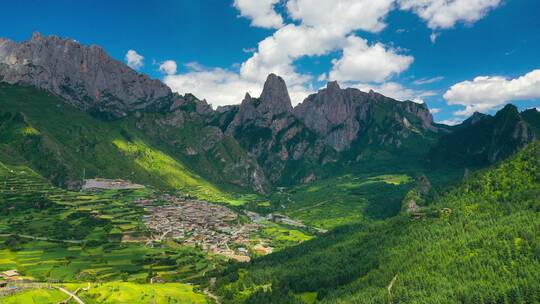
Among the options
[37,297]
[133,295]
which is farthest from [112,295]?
[37,297]

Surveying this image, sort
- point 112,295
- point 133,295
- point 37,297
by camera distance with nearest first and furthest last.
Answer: point 37,297
point 112,295
point 133,295

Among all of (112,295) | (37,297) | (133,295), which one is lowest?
(133,295)

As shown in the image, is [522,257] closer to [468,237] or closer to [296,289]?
[468,237]

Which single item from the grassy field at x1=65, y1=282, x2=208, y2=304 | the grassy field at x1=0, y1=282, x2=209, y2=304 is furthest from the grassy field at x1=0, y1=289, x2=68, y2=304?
the grassy field at x1=65, y1=282, x2=208, y2=304

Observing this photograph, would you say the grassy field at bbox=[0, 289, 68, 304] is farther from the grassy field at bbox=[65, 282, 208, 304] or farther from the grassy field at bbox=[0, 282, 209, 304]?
the grassy field at bbox=[65, 282, 208, 304]

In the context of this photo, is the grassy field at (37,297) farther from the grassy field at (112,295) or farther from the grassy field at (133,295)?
the grassy field at (133,295)

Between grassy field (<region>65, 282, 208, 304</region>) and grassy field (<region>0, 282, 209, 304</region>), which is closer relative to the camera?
grassy field (<region>0, 282, 209, 304</region>)

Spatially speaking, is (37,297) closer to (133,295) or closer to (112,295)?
(112,295)

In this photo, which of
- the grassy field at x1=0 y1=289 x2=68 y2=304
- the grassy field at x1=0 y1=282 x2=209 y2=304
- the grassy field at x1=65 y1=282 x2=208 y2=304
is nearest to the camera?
the grassy field at x1=0 y1=289 x2=68 y2=304

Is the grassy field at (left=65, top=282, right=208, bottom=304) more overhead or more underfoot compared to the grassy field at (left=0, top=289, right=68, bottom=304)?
more underfoot

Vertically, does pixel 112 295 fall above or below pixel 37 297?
below

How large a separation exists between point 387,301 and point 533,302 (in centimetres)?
4826

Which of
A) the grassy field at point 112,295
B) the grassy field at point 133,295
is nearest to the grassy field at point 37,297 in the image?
the grassy field at point 112,295

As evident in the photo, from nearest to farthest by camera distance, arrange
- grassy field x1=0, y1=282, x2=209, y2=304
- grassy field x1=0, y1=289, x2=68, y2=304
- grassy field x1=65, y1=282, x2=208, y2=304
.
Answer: grassy field x1=0, y1=289, x2=68, y2=304, grassy field x1=0, y1=282, x2=209, y2=304, grassy field x1=65, y1=282, x2=208, y2=304
